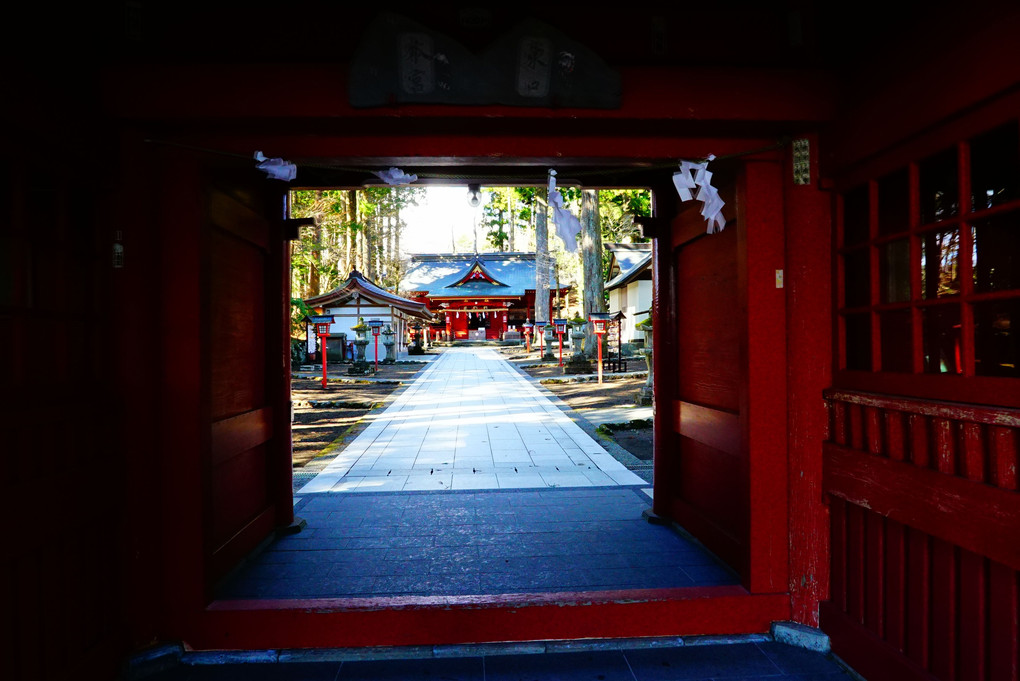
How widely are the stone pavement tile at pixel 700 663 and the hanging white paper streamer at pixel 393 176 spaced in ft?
8.70

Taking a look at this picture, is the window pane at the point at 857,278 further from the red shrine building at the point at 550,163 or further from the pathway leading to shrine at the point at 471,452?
the pathway leading to shrine at the point at 471,452

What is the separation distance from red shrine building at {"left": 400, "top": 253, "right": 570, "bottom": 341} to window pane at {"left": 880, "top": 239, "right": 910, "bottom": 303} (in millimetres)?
37088

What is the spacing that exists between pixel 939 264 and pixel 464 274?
42.5 m

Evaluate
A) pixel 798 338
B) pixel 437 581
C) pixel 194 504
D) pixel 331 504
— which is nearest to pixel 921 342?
pixel 798 338

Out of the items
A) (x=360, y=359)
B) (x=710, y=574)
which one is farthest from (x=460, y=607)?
(x=360, y=359)

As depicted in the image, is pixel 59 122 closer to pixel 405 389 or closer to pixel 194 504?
pixel 194 504

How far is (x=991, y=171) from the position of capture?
2133 millimetres

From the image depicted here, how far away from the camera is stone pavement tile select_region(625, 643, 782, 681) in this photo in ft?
8.07

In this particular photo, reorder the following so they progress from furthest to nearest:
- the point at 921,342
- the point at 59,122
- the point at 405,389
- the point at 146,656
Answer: the point at 405,389, the point at 146,656, the point at 921,342, the point at 59,122

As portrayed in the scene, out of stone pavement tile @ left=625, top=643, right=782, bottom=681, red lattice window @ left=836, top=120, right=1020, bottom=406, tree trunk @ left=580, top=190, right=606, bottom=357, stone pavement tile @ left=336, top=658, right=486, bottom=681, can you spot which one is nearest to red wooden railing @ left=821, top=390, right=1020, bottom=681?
red lattice window @ left=836, top=120, right=1020, bottom=406

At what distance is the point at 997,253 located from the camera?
215 cm

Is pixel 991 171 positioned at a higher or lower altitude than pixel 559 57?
lower

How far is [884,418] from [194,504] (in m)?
3.05

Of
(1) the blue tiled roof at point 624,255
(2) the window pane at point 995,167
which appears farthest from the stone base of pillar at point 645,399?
(1) the blue tiled roof at point 624,255
